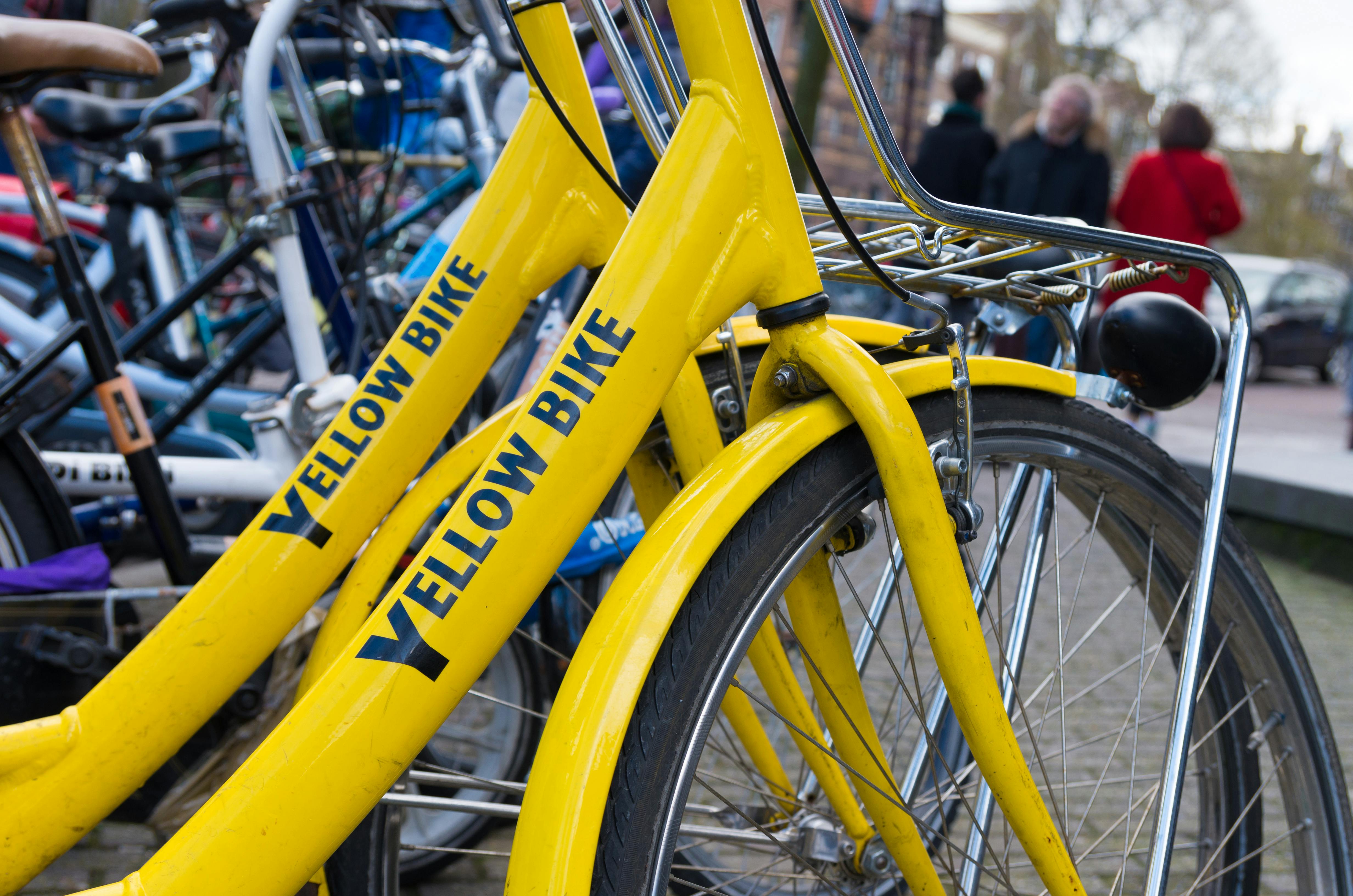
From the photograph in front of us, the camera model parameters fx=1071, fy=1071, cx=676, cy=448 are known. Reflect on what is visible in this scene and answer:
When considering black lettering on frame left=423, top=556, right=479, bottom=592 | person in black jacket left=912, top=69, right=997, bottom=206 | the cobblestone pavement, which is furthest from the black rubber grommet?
person in black jacket left=912, top=69, right=997, bottom=206

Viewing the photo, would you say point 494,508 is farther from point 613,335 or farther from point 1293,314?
point 1293,314

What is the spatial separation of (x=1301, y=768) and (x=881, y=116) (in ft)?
3.61

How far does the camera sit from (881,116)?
989mm

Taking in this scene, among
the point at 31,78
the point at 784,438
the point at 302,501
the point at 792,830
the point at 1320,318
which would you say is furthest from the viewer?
the point at 1320,318

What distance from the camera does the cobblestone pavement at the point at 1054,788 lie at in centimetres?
201

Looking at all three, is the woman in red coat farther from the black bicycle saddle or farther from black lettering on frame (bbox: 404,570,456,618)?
black lettering on frame (bbox: 404,570,456,618)

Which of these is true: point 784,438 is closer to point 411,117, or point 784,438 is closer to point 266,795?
point 266,795

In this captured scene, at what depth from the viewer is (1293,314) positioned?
16.0 metres

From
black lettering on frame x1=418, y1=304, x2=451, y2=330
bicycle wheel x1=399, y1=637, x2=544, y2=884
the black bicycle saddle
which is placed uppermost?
the black bicycle saddle

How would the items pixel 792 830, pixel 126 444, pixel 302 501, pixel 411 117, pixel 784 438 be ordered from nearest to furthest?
pixel 784 438, pixel 302 501, pixel 792 830, pixel 126 444, pixel 411 117

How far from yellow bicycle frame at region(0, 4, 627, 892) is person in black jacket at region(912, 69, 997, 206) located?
474cm

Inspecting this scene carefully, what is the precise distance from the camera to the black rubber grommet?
3.42 feet

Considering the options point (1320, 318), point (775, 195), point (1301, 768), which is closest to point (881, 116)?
point (775, 195)

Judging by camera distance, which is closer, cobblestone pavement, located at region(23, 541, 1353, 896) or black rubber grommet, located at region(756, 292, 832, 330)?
black rubber grommet, located at region(756, 292, 832, 330)
